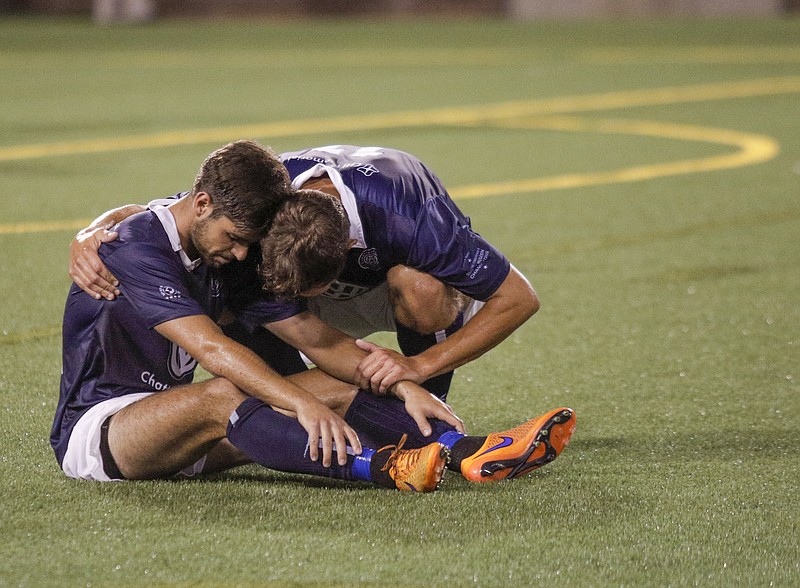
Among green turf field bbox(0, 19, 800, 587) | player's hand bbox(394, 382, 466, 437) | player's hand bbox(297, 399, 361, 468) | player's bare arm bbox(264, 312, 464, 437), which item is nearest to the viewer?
green turf field bbox(0, 19, 800, 587)

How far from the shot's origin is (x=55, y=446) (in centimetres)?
385

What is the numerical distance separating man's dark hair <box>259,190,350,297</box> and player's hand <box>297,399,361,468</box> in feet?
1.06

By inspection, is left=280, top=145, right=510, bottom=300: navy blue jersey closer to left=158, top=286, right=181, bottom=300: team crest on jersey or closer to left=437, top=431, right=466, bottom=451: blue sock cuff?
left=437, top=431, right=466, bottom=451: blue sock cuff

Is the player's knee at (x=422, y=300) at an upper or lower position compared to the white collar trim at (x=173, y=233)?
lower

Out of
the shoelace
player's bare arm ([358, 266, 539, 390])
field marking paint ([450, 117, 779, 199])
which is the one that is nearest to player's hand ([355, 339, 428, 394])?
player's bare arm ([358, 266, 539, 390])

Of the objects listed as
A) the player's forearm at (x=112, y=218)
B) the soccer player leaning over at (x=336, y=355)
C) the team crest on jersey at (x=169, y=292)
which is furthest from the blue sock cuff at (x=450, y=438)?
the player's forearm at (x=112, y=218)

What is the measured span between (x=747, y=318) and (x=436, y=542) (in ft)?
9.62

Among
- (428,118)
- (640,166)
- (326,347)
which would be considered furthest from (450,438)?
(428,118)

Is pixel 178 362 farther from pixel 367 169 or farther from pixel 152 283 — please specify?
pixel 367 169

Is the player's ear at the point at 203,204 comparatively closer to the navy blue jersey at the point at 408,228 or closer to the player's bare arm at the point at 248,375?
the player's bare arm at the point at 248,375

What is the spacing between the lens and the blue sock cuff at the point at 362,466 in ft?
12.1

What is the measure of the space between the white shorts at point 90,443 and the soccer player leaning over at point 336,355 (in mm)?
306

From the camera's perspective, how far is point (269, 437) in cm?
361

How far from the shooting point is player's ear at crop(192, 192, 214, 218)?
363 centimetres
